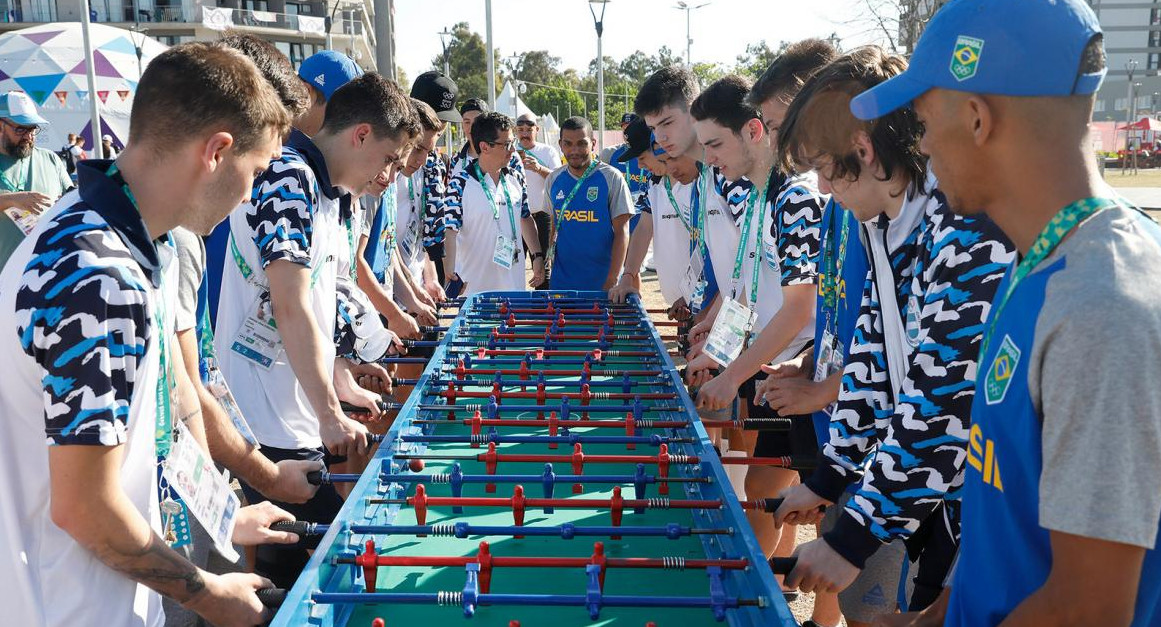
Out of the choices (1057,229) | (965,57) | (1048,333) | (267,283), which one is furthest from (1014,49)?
(267,283)

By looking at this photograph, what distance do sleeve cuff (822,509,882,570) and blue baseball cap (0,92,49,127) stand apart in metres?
6.13

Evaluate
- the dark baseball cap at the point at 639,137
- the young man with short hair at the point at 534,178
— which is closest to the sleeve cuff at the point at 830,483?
the dark baseball cap at the point at 639,137

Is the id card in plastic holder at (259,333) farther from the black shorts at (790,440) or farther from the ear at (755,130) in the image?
the ear at (755,130)

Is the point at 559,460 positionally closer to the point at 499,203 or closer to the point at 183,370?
the point at 183,370

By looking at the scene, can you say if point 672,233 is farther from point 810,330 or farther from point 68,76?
point 68,76

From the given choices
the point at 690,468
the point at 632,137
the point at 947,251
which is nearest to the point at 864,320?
the point at 947,251

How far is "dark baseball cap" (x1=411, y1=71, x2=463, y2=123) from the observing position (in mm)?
7098

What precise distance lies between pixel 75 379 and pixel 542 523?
153cm

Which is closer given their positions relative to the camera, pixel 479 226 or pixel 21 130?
pixel 21 130

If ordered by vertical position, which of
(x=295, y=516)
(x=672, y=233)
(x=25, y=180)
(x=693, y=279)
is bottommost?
(x=295, y=516)

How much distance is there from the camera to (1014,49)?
1316 millimetres

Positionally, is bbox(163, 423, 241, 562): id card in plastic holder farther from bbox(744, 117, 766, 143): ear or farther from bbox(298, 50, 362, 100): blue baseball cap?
bbox(744, 117, 766, 143): ear

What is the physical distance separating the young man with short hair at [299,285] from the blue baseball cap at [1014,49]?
216 cm

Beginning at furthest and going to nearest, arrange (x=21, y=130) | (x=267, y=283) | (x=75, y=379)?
(x=21, y=130)
(x=267, y=283)
(x=75, y=379)
